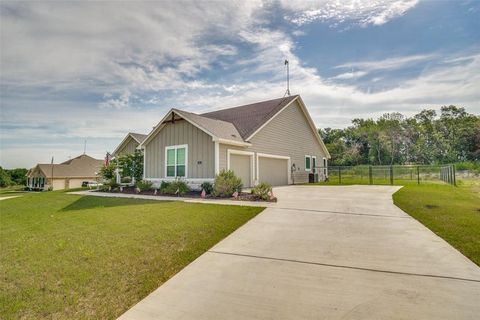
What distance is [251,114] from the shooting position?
1852 cm

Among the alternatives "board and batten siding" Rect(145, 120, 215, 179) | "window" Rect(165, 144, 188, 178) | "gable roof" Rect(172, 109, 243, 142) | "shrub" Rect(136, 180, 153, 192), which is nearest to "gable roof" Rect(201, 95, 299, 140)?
"gable roof" Rect(172, 109, 243, 142)

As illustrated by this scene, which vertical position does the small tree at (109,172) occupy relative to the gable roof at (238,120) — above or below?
below

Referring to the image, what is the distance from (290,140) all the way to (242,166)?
6008 millimetres

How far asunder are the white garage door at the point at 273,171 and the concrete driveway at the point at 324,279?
11.1m

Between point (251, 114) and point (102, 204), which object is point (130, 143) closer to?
point (251, 114)

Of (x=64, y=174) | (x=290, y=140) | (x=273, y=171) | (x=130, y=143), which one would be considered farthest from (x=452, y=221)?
(x=64, y=174)

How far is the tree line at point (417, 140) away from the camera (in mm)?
40250

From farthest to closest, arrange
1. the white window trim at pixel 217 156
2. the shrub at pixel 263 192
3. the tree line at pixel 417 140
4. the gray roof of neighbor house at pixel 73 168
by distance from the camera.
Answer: the gray roof of neighbor house at pixel 73 168, the tree line at pixel 417 140, the white window trim at pixel 217 156, the shrub at pixel 263 192

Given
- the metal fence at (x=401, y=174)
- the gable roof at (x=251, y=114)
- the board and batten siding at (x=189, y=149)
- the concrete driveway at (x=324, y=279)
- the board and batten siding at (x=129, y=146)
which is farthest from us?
the board and batten siding at (x=129, y=146)

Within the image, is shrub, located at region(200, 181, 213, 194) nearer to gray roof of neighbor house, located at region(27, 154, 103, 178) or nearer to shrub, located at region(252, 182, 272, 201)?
shrub, located at region(252, 182, 272, 201)

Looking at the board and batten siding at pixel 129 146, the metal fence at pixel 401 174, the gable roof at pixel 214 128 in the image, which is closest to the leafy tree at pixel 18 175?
the board and batten siding at pixel 129 146

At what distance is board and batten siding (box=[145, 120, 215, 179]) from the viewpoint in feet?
43.9

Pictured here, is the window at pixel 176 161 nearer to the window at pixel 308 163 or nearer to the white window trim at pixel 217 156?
the white window trim at pixel 217 156

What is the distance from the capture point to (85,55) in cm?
1180
